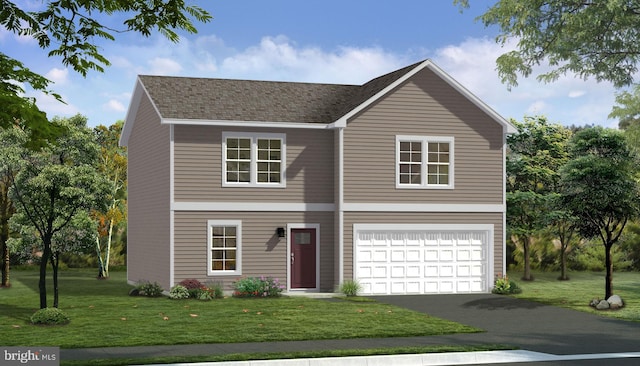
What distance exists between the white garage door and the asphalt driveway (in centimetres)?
98

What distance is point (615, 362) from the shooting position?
16547 mm

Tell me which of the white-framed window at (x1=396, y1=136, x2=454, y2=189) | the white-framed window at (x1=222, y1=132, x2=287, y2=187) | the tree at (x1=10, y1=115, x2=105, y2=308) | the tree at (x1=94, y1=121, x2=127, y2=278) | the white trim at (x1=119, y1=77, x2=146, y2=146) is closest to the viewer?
the tree at (x1=10, y1=115, x2=105, y2=308)

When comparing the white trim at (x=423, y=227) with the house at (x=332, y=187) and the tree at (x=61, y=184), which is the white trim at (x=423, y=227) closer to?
the house at (x=332, y=187)

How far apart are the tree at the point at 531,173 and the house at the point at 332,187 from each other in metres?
5.33

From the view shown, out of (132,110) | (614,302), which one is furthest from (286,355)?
(132,110)

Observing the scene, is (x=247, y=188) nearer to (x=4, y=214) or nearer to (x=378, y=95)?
(x=378, y=95)

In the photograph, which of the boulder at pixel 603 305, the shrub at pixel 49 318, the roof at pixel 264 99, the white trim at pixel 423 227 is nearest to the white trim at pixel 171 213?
the roof at pixel 264 99

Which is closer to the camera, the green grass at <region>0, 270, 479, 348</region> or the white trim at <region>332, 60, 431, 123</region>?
the green grass at <region>0, 270, 479, 348</region>

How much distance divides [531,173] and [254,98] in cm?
1279

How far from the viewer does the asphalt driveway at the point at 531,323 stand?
19.2 meters

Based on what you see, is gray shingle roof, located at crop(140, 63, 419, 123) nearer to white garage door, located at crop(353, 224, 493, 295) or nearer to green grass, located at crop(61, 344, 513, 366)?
white garage door, located at crop(353, 224, 493, 295)

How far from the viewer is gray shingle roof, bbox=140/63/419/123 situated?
31078 millimetres

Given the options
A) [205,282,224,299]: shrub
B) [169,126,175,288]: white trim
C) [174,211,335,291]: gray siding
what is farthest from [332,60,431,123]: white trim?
[205,282,224,299]: shrub

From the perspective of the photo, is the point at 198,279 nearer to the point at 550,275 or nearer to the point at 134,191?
the point at 134,191
